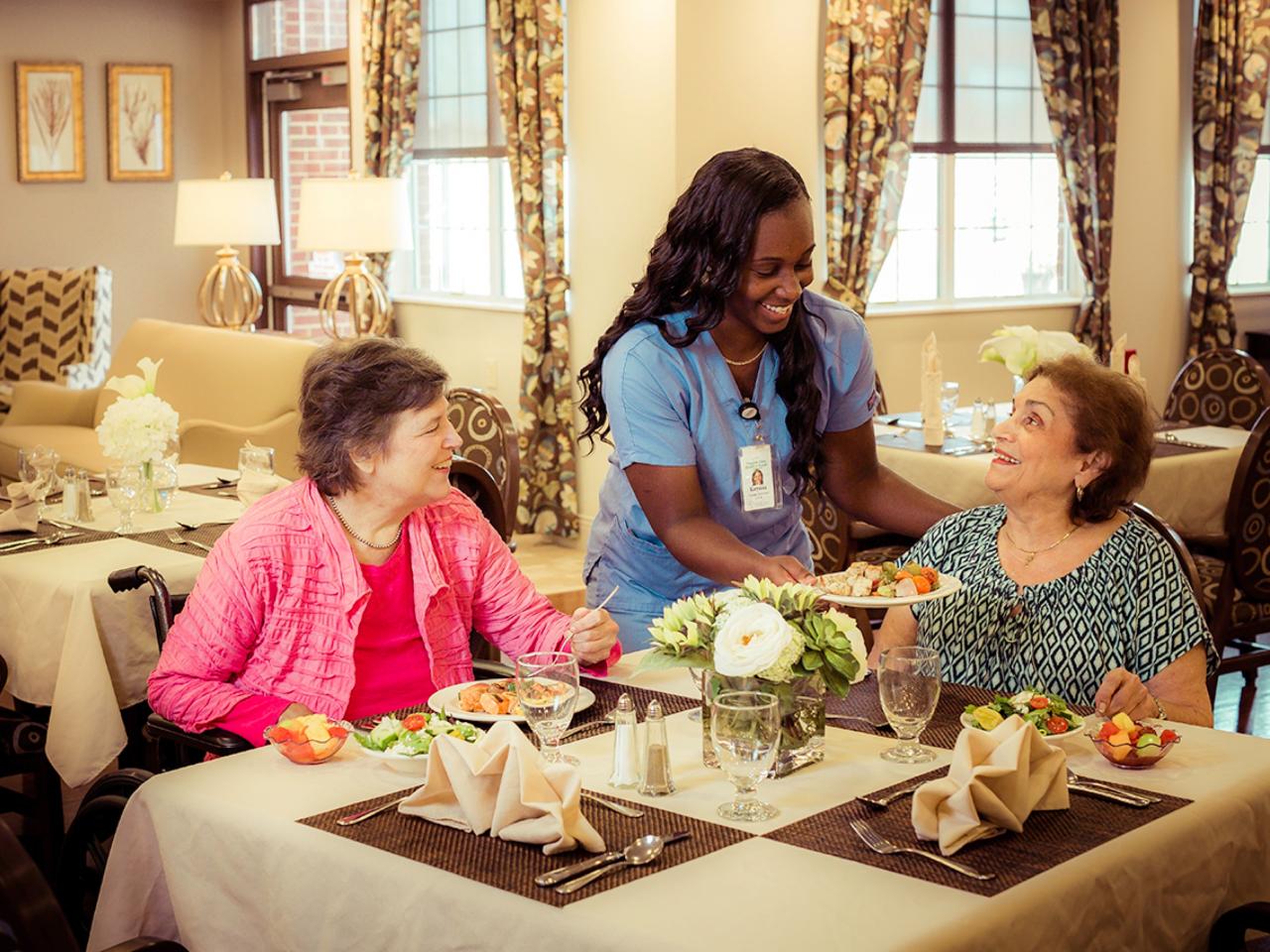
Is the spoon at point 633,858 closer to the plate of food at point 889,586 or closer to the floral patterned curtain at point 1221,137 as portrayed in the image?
the plate of food at point 889,586

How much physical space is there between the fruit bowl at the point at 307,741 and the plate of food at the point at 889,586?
73cm

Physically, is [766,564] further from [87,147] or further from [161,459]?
[87,147]

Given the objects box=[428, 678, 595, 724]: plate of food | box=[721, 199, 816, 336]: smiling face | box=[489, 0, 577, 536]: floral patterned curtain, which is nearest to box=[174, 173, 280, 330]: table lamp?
box=[489, 0, 577, 536]: floral patterned curtain

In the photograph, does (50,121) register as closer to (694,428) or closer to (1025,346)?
(1025,346)

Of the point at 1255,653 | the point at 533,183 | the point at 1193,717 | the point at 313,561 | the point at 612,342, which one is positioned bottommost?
the point at 1255,653

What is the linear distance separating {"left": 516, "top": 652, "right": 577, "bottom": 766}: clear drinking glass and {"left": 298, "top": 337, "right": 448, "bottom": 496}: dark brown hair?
67 cm

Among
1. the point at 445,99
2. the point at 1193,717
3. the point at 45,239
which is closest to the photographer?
the point at 1193,717

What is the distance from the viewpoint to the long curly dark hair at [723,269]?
2705 millimetres

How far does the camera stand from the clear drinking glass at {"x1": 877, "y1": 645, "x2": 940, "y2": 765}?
2121 mm

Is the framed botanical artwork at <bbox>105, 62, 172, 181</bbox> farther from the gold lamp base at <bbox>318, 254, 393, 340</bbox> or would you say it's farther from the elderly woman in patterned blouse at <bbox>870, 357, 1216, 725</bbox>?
the elderly woman in patterned blouse at <bbox>870, 357, 1216, 725</bbox>

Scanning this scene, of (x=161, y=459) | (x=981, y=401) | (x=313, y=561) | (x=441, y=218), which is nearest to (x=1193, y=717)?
(x=313, y=561)

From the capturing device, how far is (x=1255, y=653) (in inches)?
185

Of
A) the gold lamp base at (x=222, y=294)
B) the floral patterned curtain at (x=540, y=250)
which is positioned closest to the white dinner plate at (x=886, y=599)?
the floral patterned curtain at (x=540, y=250)

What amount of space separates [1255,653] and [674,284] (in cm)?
264
